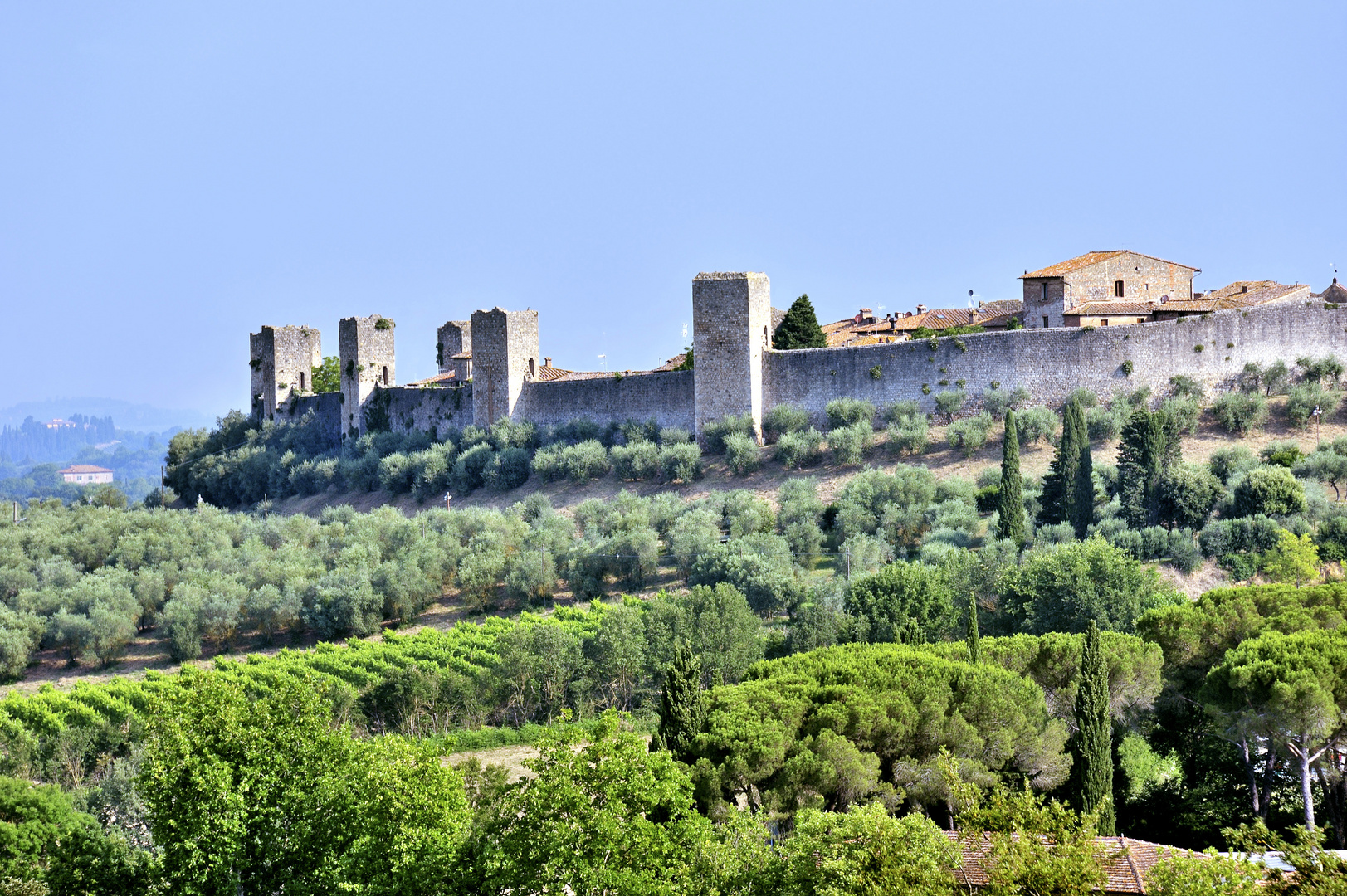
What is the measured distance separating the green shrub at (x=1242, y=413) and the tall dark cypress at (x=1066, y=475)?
4.85 meters

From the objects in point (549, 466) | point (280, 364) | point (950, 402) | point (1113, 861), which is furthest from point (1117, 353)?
point (280, 364)

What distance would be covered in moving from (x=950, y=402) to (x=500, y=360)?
1365 centimetres


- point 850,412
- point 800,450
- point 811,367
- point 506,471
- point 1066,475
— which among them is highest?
point 811,367

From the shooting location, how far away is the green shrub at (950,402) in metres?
37.3

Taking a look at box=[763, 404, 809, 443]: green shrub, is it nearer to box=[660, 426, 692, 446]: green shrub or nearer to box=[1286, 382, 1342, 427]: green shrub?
box=[660, 426, 692, 446]: green shrub

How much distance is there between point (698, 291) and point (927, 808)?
860 inches

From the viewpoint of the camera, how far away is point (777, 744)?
1911 centimetres

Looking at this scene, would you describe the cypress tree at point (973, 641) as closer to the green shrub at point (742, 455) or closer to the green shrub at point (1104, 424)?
the green shrub at point (1104, 424)

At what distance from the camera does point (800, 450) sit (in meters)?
37.5

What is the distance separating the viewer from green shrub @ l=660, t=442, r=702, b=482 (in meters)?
38.4

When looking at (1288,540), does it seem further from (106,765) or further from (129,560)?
(129,560)

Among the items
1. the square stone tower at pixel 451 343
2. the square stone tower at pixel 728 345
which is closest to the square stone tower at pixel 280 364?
the square stone tower at pixel 451 343

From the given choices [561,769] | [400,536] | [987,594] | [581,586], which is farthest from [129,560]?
[561,769]

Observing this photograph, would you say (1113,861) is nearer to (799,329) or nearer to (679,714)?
(679,714)
